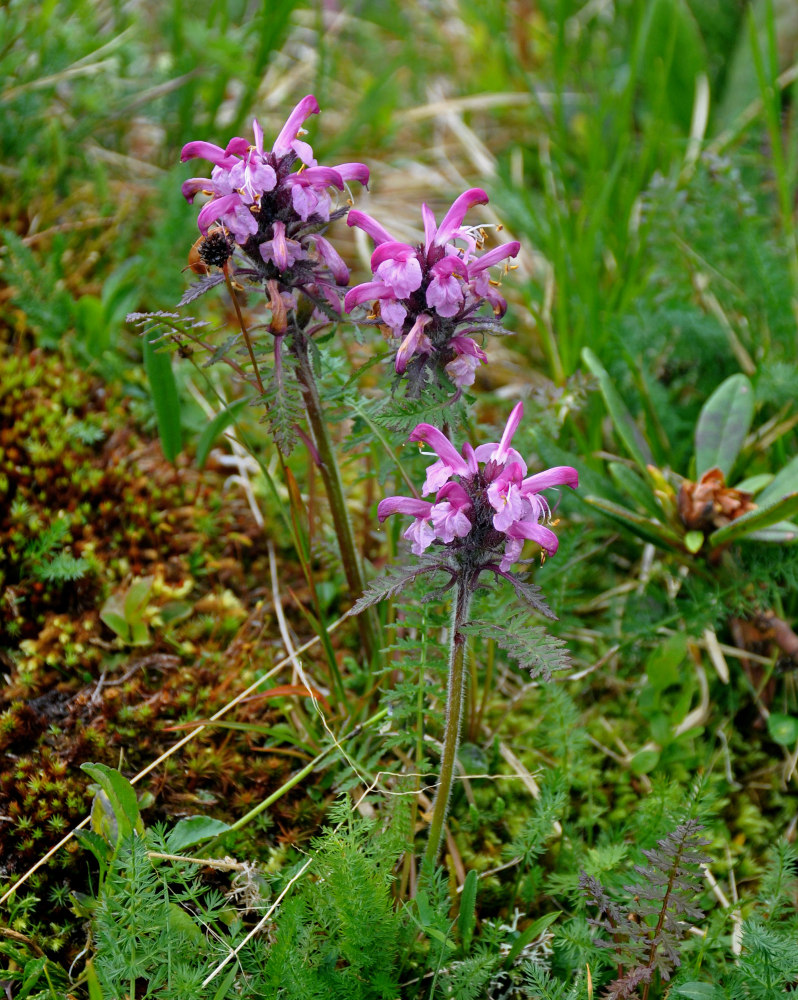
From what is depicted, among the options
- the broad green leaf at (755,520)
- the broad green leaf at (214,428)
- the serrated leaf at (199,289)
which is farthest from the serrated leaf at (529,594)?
the broad green leaf at (214,428)

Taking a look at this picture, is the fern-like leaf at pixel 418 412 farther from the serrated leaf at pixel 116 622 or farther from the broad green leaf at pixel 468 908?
the serrated leaf at pixel 116 622

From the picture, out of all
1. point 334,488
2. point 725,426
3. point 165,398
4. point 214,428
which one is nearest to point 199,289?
point 334,488

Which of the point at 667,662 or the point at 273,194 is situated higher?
→ the point at 273,194

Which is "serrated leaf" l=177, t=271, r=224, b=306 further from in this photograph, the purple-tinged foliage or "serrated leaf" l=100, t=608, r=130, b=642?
the purple-tinged foliage

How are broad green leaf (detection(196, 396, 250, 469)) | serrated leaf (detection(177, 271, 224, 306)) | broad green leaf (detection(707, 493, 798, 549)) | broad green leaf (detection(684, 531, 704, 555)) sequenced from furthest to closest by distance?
1. broad green leaf (detection(196, 396, 250, 469))
2. broad green leaf (detection(684, 531, 704, 555))
3. broad green leaf (detection(707, 493, 798, 549))
4. serrated leaf (detection(177, 271, 224, 306))

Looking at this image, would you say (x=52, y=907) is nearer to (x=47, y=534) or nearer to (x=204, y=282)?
(x=47, y=534)

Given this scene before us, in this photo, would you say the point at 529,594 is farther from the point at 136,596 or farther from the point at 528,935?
the point at 136,596

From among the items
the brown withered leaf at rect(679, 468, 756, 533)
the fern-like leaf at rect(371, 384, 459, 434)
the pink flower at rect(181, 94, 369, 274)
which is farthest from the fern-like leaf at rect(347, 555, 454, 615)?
the brown withered leaf at rect(679, 468, 756, 533)
